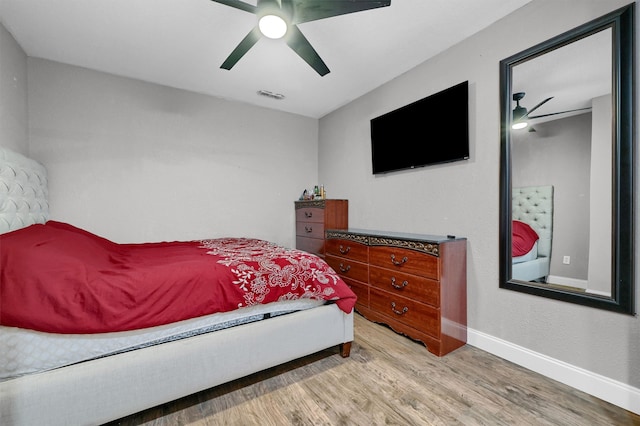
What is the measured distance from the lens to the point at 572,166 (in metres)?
1.78

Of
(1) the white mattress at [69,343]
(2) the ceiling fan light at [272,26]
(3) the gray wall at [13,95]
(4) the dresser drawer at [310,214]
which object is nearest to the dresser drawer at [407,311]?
(4) the dresser drawer at [310,214]

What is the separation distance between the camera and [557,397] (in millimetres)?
1621

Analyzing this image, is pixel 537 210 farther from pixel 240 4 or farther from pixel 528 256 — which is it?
pixel 240 4

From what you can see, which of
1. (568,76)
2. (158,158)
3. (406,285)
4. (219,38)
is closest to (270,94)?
(219,38)

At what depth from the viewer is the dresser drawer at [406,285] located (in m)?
2.10

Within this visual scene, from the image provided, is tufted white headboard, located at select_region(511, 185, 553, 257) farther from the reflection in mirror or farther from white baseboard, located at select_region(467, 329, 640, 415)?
white baseboard, located at select_region(467, 329, 640, 415)

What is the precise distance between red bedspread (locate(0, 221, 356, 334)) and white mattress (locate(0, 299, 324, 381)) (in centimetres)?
5

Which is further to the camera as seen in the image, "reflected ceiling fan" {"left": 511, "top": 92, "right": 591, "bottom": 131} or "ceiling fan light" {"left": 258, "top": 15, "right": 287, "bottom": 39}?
"reflected ceiling fan" {"left": 511, "top": 92, "right": 591, "bottom": 131}

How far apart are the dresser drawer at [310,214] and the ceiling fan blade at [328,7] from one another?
2203 mm

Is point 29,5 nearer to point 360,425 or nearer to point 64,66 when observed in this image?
point 64,66

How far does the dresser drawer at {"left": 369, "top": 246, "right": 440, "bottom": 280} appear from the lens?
2104 mm

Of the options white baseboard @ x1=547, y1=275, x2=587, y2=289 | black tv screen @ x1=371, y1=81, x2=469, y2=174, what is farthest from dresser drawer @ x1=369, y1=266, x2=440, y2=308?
black tv screen @ x1=371, y1=81, x2=469, y2=174

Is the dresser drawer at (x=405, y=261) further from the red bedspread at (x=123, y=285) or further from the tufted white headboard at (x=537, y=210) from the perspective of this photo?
the tufted white headboard at (x=537, y=210)

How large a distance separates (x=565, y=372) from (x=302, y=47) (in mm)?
2825
